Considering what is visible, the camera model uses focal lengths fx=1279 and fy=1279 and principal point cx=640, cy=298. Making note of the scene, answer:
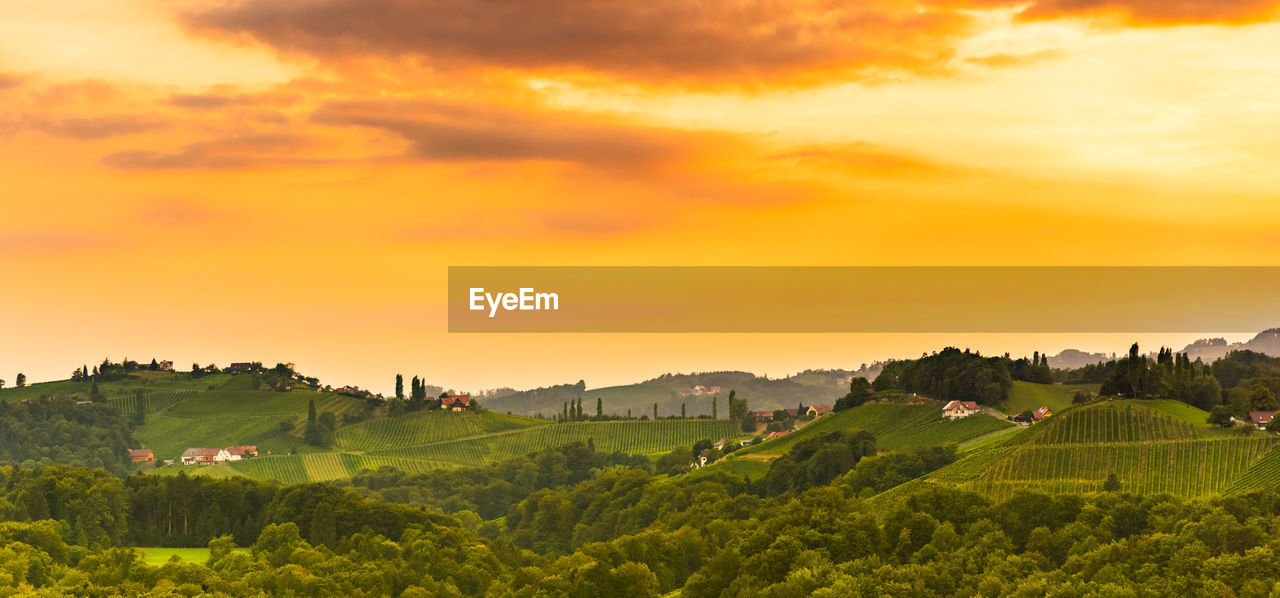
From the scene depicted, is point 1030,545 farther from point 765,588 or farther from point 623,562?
point 623,562

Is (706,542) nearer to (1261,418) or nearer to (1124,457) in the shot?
(1124,457)

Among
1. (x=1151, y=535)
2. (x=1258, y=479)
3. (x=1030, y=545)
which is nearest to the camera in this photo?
(x=1151, y=535)

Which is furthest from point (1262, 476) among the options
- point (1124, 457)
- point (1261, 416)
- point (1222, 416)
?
point (1261, 416)

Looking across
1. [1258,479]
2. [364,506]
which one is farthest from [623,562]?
[1258,479]

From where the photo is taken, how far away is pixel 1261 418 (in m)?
168

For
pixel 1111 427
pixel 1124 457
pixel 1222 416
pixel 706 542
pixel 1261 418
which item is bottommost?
pixel 706 542

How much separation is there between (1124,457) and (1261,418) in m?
27.2

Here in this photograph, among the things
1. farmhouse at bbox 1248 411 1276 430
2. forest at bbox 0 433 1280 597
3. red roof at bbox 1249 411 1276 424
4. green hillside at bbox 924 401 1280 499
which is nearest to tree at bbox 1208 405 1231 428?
green hillside at bbox 924 401 1280 499

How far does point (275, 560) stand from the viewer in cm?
15562

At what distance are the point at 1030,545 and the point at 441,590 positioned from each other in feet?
207

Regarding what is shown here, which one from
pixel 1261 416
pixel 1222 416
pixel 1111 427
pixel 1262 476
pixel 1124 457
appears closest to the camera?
pixel 1262 476

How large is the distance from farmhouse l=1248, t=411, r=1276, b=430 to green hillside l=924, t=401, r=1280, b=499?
637 cm

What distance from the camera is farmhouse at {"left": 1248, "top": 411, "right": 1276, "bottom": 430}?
163750 millimetres

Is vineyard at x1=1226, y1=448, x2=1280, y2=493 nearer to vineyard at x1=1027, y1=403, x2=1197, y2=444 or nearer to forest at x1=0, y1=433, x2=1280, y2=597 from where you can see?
forest at x1=0, y1=433, x2=1280, y2=597
